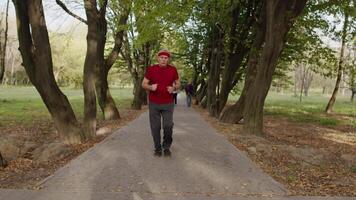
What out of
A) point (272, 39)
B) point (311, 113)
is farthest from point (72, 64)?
point (272, 39)

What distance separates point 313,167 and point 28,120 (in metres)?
13.5

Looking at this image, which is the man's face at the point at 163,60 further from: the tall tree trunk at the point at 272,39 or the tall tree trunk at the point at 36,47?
the tall tree trunk at the point at 272,39

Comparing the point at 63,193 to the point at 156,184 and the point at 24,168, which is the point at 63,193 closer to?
the point at 156,184

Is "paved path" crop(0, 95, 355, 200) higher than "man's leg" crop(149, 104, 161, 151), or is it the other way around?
"man's leg" crop(149, 104, 161, 151)

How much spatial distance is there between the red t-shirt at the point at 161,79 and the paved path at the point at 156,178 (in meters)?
1.22

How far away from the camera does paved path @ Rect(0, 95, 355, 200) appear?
5535mm

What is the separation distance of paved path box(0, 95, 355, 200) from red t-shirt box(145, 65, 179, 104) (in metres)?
1.22

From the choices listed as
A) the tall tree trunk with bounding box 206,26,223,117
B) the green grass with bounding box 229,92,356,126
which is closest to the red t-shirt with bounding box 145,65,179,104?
the tall tree trunk with bounding box 206,26,223,117

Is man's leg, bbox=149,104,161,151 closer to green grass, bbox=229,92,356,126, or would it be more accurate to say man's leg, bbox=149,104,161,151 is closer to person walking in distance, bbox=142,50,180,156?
person walking in distance, bbox=142,50,180,156

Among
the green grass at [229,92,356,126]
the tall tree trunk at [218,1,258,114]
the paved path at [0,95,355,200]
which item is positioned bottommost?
the green grass at [229,92,356,126]

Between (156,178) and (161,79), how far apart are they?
2.11 m

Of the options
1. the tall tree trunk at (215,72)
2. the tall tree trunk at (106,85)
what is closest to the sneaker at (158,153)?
the tall tree trunk at (106,85)

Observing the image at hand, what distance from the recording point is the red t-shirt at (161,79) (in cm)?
779

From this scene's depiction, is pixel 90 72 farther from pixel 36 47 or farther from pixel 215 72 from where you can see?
pixel 215 72
